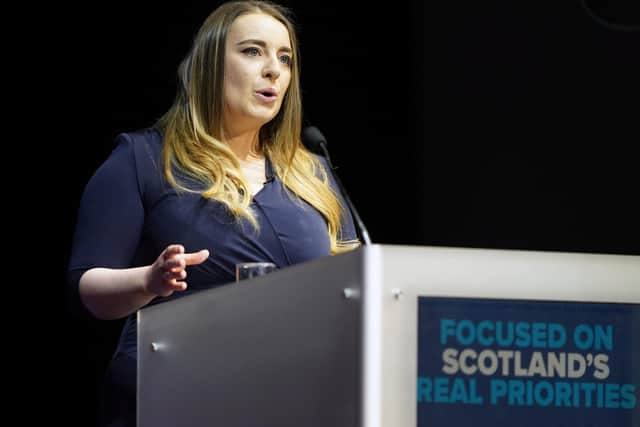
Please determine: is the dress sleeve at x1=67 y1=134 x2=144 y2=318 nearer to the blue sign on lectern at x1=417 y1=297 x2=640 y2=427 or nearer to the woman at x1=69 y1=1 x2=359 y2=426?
the woman at x1=69 y1=1 x2=359 y2=426

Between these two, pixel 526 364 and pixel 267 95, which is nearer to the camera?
pixel 526 364

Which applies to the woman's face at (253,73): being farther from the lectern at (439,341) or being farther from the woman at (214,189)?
the lectern at (439,341)

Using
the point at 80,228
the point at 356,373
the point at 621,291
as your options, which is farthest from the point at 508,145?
the point at 356,373

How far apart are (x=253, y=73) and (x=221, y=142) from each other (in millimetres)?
153

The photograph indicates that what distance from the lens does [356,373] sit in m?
1.19

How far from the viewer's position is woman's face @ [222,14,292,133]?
83.7 inches

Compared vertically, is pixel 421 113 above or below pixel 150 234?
above

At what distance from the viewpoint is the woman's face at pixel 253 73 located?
2125 millimetres

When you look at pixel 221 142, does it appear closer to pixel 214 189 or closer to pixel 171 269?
pixel 214 189

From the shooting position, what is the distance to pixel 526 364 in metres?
1.30

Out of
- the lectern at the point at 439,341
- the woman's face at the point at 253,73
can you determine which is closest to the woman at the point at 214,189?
the woman's face at the point at 253,73

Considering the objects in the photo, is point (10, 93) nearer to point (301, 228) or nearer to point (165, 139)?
point (165, 139)

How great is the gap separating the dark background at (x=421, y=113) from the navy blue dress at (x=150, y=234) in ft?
2.50

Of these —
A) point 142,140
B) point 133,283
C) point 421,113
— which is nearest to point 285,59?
point 142,140
